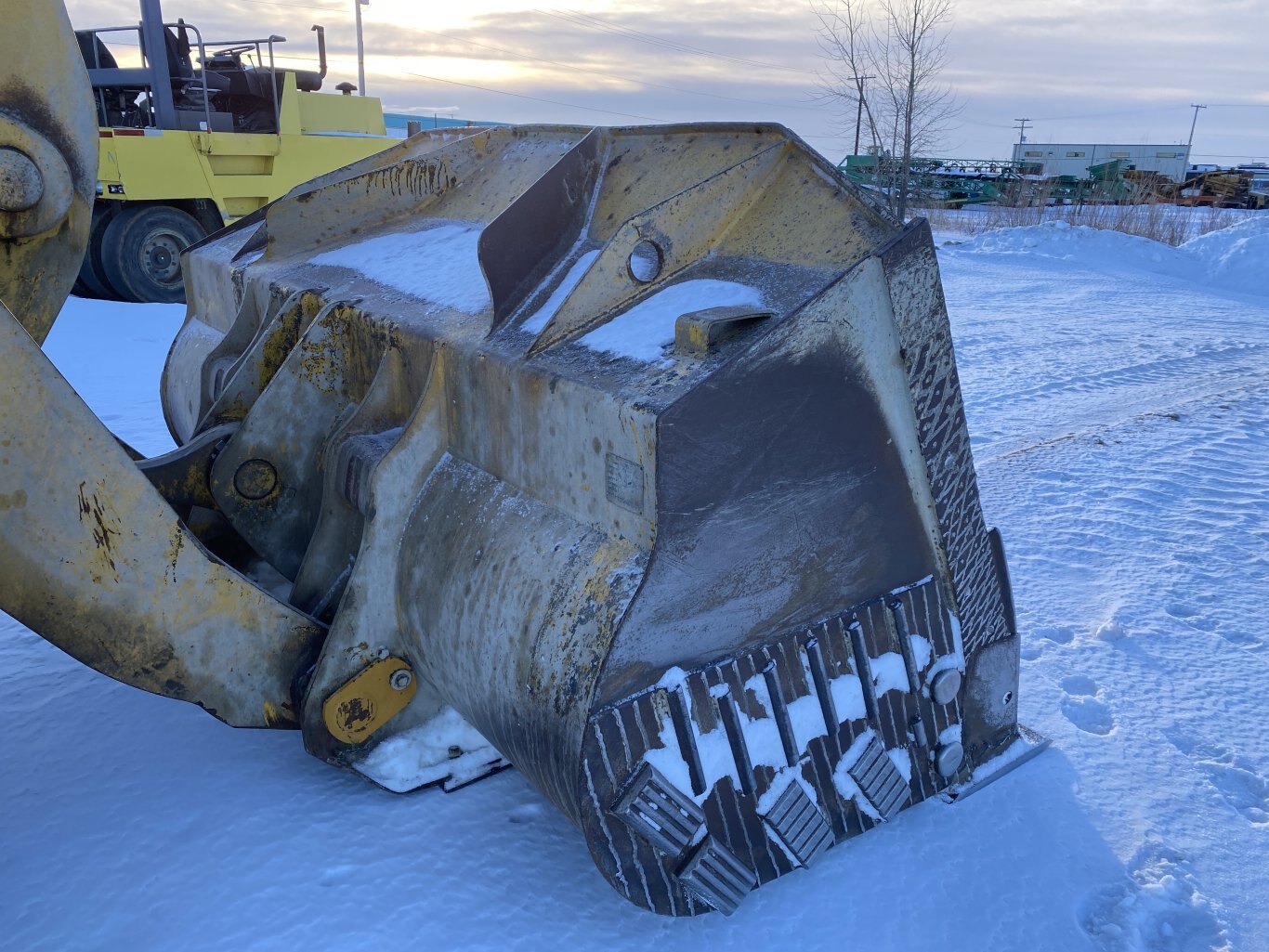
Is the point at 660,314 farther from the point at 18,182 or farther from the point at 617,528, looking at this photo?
the point at 18,182

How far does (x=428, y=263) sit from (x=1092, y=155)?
123 ft

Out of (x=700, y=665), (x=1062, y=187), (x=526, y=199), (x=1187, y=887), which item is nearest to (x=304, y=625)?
(x=700, y=665)

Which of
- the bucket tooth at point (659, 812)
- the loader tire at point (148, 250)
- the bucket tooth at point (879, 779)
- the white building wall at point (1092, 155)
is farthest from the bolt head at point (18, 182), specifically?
the white building wall at point (1092, 155)

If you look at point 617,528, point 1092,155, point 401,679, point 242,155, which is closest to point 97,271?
point 242,155

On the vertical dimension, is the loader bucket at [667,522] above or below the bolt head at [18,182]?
below

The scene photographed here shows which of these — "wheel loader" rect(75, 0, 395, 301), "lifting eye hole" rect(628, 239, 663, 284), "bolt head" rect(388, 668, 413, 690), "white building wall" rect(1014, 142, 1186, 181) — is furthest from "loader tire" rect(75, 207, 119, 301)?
"white building wall" rect(1014, 142, 1186, 181)

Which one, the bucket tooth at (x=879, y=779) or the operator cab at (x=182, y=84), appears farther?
the operator cab at (x=182, y=84)

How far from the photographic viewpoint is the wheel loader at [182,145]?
8.13 m

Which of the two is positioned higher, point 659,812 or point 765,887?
point 659,812

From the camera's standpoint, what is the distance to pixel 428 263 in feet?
8.35

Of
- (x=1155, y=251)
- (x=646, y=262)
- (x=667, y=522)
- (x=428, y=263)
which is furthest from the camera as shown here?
(x=1155, y=251)

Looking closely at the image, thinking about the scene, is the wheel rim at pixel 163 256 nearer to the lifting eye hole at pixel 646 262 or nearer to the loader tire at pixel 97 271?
the loader tire at pixel 97 271

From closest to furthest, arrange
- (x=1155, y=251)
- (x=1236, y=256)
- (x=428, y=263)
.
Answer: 1. (x=428, y=263)
2. (x=1236, y=256)
3. (x=1155, y=251)

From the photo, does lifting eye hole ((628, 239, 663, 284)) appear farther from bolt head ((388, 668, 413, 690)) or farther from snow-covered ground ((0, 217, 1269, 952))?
snow-covered ground ((0, 217, 1269, 952))
